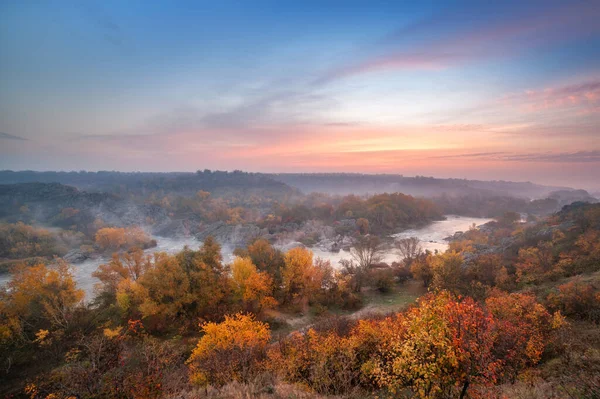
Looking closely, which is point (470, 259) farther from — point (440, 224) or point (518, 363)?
Result: point (440, 224)

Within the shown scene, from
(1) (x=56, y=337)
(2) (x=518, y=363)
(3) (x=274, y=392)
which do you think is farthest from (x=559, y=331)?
(1) (x=56, y=337)

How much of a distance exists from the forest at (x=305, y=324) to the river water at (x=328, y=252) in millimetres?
7231

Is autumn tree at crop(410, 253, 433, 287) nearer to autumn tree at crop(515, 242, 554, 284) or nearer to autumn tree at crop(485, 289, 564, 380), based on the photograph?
autumn tree at crop(515, 242, 554, 284)

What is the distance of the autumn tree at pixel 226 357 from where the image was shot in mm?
15484

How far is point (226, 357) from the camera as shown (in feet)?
55.2

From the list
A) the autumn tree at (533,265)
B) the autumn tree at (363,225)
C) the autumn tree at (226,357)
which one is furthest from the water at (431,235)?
the autumn tree at (226,357)

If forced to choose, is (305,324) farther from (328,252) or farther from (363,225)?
(363,225)

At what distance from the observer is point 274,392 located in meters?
12.6

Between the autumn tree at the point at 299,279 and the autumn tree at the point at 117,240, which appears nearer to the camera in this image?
the autumn tree at the point at 299,279

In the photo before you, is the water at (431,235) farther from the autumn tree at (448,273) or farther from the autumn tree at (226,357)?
the autumn tree at (226,357)

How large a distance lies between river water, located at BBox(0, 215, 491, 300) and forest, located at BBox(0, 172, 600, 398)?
23.7 feet

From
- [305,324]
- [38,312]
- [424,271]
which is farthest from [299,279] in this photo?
[38,312]

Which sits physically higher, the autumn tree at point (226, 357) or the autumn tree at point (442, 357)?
the autumn tree at point (442, 357)

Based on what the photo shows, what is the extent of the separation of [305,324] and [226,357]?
767 inches
